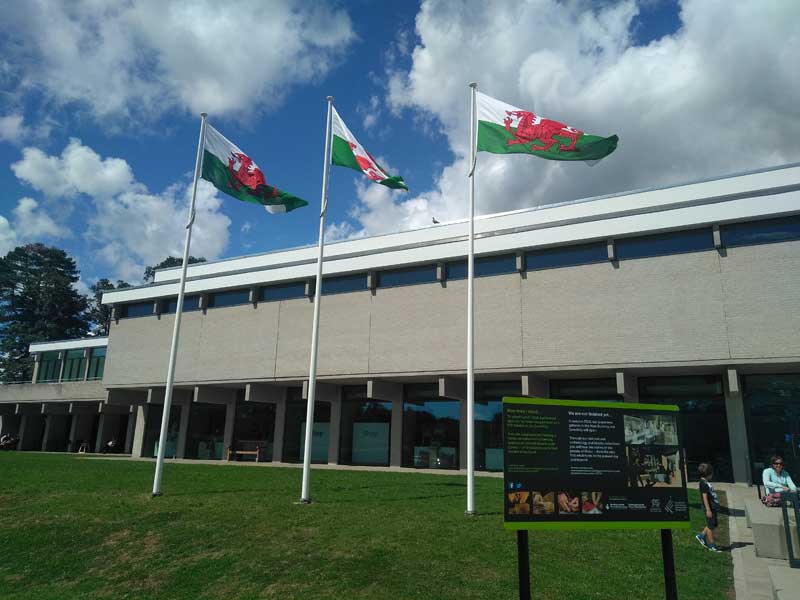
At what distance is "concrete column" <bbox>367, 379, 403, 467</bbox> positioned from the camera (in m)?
26.8

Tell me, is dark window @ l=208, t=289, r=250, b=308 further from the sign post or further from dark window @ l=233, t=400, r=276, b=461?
the sign post

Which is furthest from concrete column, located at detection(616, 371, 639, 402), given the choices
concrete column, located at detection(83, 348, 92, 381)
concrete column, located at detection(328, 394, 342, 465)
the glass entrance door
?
concrete column, located at detection(83, 348, 92, 381)

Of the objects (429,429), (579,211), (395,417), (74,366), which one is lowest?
(429,429)

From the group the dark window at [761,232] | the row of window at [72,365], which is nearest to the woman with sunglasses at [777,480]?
the dark window at [761,232]

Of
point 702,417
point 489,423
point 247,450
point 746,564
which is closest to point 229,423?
point 247,450

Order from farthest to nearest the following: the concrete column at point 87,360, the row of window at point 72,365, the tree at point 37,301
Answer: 1. the tree at point 37,301
2. the concrete column at point 87,360
3. the row of window at point 72,365

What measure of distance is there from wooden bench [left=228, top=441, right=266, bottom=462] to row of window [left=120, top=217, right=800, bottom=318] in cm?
753

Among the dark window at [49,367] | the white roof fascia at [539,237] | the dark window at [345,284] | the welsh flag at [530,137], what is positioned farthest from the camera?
the dark window at [49,367]

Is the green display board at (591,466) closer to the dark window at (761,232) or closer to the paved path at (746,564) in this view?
the paved path at (746,564)

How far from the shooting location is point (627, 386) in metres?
21.7

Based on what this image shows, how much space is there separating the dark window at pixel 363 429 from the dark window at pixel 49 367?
112ft

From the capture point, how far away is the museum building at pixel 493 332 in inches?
776

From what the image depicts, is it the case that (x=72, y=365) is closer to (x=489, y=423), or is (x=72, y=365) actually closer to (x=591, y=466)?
(x=489, y=423)

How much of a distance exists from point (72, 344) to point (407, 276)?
3658 centimetres
